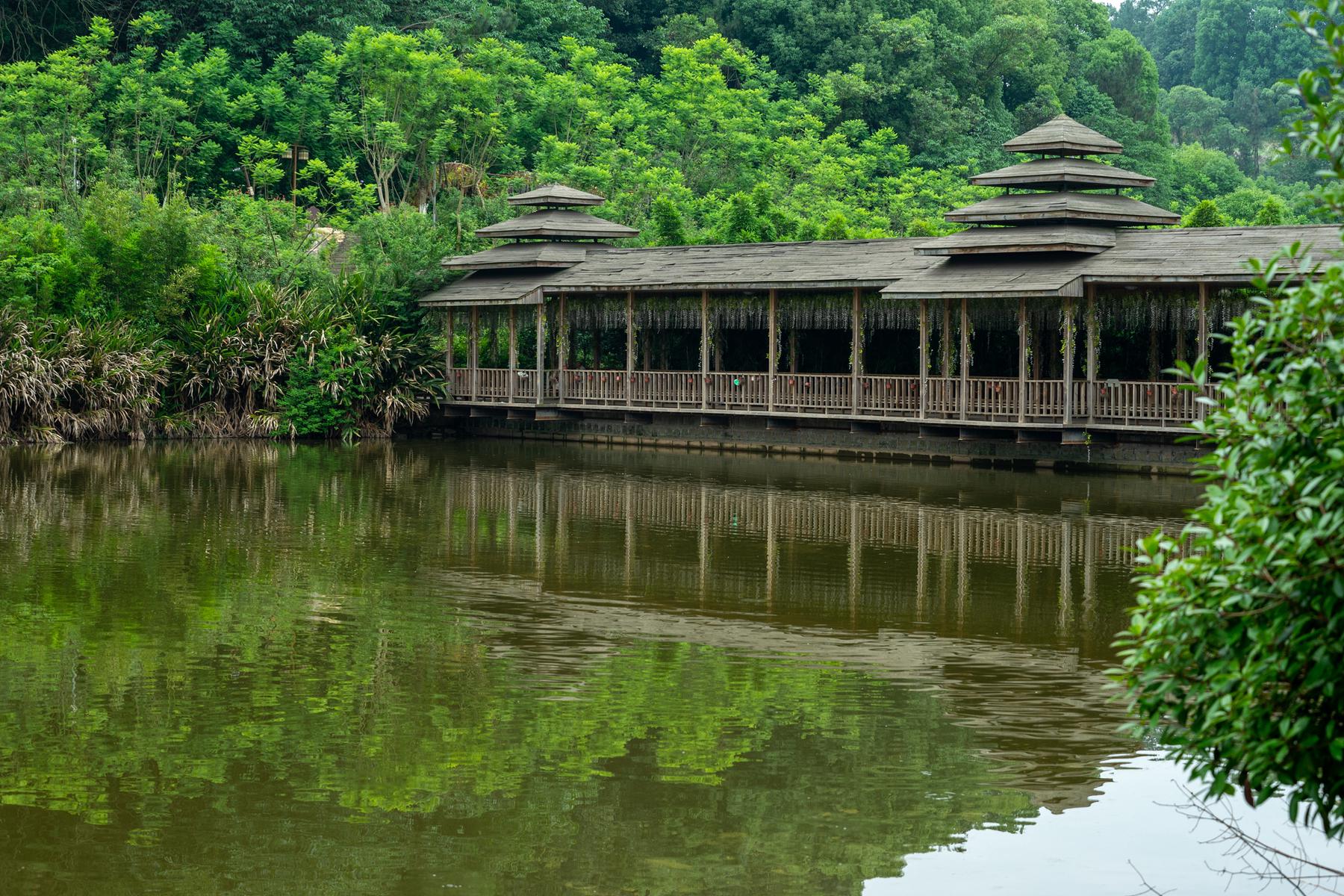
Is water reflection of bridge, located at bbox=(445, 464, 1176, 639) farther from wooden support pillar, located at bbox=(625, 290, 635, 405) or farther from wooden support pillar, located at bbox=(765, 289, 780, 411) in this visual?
wooden support pillar, located at bbox=(625, 290, 635, 405)

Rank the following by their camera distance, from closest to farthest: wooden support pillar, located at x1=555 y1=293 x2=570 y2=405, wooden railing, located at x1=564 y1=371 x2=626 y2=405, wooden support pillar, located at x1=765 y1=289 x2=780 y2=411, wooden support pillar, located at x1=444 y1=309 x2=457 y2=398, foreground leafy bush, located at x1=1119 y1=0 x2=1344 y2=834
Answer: foreground leafy bush, located at x1=1119 y1=0 x2=1344 y2=834
wooden support pillar, located at x1=765 y1=289 x2=780 y2=411
wooden railing, located at x1=564 y1=371 x2=626 y2=405
wooden support pillar, located at x1=555 y1=293 x2=570 y2=405
wooden support pillar, located at x1=444 y1=309 x2=457 y2=398

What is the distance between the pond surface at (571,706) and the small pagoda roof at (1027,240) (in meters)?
6.87

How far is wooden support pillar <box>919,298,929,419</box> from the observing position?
27.0 meters

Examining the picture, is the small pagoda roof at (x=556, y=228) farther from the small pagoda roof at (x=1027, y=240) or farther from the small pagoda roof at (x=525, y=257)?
the small pagoda roof at (x=1027, y=240)

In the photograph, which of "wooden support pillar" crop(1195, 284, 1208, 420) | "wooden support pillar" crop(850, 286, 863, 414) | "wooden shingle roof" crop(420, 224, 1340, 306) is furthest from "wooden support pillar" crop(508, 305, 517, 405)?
"wooden support pillar" crop(1195, 284, 1208, 420)

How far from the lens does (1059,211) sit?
86.9ft

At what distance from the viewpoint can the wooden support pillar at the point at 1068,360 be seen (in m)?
25.2

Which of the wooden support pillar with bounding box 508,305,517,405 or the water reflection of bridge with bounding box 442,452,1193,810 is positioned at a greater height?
the wooden support pillar with bounding box 508,305,517,405

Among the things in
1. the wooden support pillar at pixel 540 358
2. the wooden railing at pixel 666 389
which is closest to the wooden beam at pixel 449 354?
the wooden support pillar at pixel 540 358

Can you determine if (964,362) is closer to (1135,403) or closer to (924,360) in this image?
(924,360)

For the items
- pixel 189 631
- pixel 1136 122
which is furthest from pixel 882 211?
pixel 189 631

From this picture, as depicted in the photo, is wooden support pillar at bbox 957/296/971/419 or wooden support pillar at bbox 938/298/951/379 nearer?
wooden support pillar at bbox 957/296/971/419

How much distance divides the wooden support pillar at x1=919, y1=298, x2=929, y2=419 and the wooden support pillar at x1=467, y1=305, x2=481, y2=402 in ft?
32.9

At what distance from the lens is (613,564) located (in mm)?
16312
